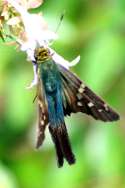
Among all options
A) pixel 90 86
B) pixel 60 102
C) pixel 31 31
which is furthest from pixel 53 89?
pixel 90 86

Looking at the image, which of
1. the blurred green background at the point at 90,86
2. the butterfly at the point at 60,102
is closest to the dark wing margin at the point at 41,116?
the butterfly at the point at 60,102

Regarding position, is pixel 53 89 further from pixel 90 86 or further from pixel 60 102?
pixel 90 86

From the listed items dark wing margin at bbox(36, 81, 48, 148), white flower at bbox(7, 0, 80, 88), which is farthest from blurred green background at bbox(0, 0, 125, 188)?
white flower at bbox(7, 0, 80, 88)

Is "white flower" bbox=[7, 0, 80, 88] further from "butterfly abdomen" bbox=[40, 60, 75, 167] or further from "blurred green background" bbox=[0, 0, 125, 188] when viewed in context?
"blurred green background" bbox=[0, 0, 125, 188]

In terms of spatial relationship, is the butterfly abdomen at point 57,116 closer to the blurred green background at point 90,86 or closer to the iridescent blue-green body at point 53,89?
the iridescent blue-green body at point 53,89

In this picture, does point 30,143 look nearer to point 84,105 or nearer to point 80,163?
point 80,163

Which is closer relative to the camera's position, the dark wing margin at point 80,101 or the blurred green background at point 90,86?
the dark wing margin at point 80,101

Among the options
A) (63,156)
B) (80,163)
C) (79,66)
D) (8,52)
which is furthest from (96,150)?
(63,156)
